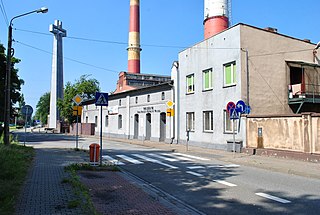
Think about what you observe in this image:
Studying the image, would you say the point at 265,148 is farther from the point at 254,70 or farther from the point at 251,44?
the point at 251,44

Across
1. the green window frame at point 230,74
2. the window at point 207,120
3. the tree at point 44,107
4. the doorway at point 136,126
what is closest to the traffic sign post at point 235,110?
the green window frame at point 230,74

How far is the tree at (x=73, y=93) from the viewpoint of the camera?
56.3 metres

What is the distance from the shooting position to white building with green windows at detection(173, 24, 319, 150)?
62.5 ft

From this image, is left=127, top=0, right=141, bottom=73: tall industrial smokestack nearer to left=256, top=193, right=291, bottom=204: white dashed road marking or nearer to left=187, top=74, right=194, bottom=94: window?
left=187, top=74, right=194, bottom=94: window

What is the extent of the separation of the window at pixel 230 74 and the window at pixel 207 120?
108 inches

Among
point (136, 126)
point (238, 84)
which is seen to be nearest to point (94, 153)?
point (238, 84)

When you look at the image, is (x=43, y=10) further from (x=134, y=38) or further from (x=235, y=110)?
(x=134, y=38)

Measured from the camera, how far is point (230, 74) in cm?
1997

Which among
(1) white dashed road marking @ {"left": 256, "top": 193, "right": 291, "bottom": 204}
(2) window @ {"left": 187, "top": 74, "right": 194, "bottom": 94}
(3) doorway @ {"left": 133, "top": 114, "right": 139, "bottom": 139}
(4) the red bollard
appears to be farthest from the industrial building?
(4) the red bollard

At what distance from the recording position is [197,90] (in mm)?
23344

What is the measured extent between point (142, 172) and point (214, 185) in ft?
10.9

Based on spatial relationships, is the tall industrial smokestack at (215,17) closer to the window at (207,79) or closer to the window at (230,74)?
the window at (207,79)

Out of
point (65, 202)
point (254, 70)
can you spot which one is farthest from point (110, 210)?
point (254, 70)

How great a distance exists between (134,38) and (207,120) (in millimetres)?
31544
